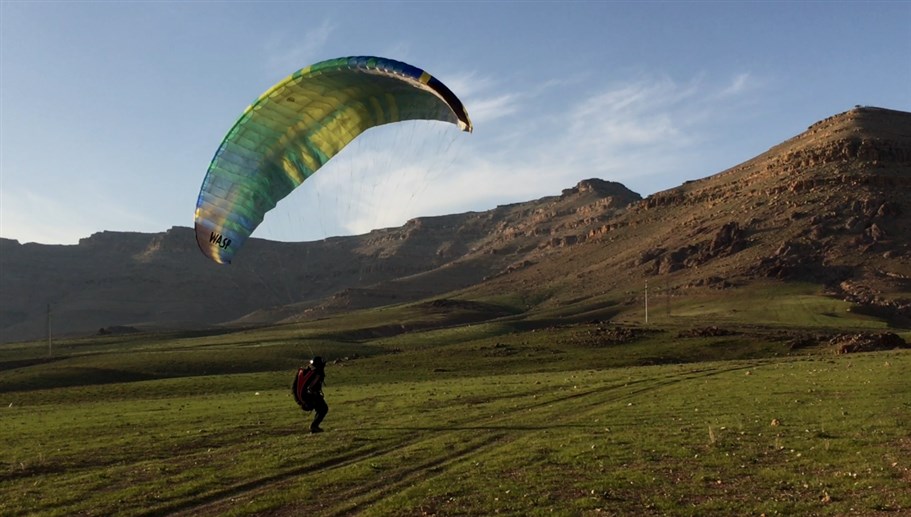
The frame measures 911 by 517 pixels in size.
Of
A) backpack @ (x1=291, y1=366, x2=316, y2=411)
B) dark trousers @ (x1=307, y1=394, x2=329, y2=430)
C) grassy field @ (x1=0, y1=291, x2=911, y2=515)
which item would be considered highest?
backpack @ (x1=291, y1=366, x2=316, y2=411)

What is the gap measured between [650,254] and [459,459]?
15547cm

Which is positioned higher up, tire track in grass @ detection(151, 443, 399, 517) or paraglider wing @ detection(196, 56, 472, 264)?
paraglider wing @ detection(196, 56, 472, 264)

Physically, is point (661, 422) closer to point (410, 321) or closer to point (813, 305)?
point (813, 305)

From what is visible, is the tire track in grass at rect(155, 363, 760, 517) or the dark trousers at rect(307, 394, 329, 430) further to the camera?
the dark trousers at rect(307, 394, 329, 430)

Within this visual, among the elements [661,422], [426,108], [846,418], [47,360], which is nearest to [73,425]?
[426,108]

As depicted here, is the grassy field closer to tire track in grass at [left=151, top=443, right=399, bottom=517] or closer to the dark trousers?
tire track in grass at [left=151, top=443, right=399, bottom=517]

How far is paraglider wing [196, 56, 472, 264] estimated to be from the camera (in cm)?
2220

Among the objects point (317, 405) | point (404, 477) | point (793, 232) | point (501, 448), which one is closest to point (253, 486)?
point (404, 477)

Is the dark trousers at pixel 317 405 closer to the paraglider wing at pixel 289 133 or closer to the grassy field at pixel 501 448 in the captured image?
the grassy field at pixel 501 448

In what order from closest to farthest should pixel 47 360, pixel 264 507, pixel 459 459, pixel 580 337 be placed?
pixel 264 507
pixel 459 459
pixel 580 337
pixel 47 360

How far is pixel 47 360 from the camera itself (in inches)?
3383

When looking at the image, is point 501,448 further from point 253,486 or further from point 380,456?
point 253,486

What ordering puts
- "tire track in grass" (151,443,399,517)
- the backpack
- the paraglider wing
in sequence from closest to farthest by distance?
"tire track in grass" (151,443,399,517) < the paraglider wing < the backpack

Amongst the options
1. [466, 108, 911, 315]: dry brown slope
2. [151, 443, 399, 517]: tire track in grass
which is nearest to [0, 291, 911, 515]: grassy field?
[151, 443, 399, 517]: tire track in grass
